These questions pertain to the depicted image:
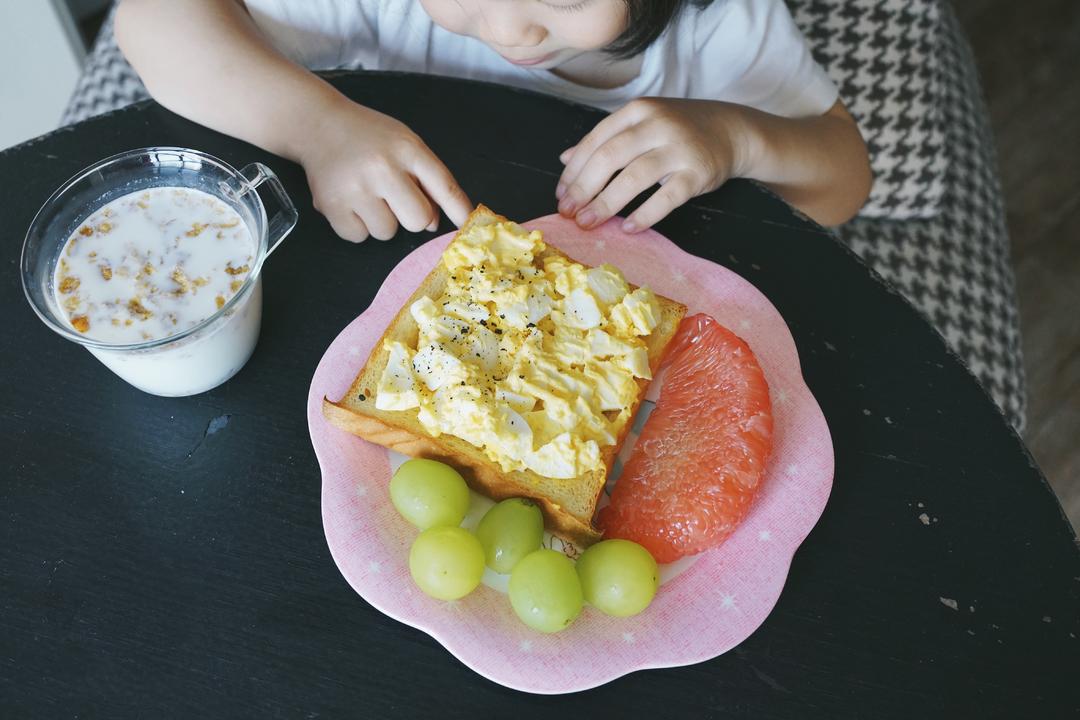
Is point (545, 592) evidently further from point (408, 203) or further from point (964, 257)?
point (964, 257)

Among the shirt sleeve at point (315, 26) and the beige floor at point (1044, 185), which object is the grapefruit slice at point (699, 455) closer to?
the shirt sleeve at point (315, 26)

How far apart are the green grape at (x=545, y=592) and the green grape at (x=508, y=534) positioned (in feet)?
0.07

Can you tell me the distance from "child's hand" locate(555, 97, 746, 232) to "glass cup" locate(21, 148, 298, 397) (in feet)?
1.09

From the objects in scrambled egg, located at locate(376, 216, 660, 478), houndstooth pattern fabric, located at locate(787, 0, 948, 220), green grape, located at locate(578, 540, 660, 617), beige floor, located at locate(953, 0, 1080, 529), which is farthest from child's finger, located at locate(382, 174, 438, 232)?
beige floor, located at locate(953, 0, 1080, 529)

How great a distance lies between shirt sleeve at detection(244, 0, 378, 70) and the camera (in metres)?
1.18

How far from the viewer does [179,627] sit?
0.82 metres

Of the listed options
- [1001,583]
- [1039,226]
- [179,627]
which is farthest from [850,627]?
[1039,226]

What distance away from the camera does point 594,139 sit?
3.49ft

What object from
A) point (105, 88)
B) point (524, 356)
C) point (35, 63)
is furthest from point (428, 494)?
point (35, 63)

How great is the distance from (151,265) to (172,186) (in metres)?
0.12

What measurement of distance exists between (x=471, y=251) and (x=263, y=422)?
280 mm

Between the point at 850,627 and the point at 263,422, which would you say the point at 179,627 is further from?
the point at 850,627

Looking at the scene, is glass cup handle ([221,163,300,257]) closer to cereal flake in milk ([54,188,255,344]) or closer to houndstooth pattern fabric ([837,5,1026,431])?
cereal flake in milk ([54,188,255,344])

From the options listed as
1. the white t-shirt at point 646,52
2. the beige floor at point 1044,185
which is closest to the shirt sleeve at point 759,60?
the white t-shirt at point 646,52
